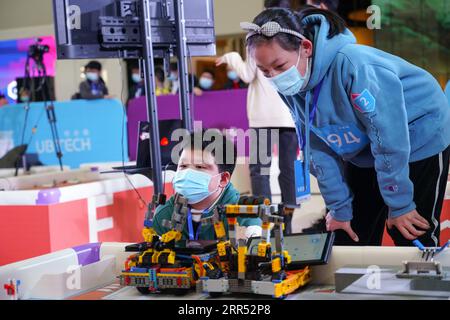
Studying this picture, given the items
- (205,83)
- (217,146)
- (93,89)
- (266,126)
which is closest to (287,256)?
(217,146)

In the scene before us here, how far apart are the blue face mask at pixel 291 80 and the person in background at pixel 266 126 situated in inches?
63.2

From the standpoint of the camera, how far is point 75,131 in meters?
6.86

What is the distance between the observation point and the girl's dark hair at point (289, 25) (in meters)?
1.98

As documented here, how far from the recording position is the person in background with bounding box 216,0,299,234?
3.78 m

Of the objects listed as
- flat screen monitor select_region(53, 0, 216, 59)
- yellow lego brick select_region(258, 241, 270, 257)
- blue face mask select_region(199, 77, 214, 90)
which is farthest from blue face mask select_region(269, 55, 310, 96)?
blue face mask select_region(199, 77, 214, 90)

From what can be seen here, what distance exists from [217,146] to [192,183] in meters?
0.14

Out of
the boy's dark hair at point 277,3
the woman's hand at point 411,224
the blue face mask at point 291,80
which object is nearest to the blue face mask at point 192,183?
the blue face mask at point 291,80

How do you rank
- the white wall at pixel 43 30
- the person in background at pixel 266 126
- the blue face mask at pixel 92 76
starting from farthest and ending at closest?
the white wall at pixel 43 30 → the blue face mask at pixel 92 76 → the person in background at pixel 266 126

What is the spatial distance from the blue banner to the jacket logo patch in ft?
14.8

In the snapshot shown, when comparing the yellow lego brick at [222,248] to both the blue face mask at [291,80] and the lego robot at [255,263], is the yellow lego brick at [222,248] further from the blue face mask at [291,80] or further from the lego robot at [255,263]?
the blue face mask at [291,80]

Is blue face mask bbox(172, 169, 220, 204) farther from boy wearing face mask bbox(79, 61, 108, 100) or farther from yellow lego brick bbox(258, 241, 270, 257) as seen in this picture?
boy wearing face mask bbox(79, 61, 108, 100)

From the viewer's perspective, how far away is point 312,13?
7.01 feet

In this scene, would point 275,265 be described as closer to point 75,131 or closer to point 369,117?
point 369,117
